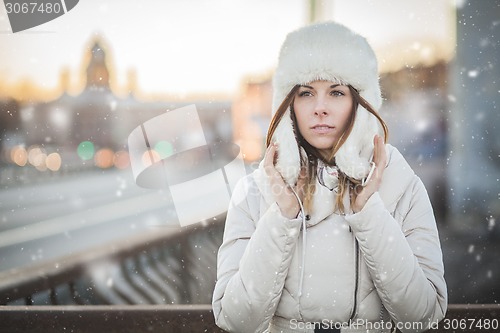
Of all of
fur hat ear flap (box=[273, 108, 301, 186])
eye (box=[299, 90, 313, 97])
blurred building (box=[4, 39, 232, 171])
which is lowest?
blurred building (box=[4, 39, 232, 171])

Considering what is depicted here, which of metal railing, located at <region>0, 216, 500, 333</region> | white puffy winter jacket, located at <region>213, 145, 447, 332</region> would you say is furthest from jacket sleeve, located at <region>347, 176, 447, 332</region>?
metal railing, located at <region>0, 216, 500, 333</region>

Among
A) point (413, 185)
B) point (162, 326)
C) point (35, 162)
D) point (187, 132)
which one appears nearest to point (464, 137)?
point (187, 132)

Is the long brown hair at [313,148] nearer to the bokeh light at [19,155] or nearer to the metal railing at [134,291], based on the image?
the metal railing at [134,291]

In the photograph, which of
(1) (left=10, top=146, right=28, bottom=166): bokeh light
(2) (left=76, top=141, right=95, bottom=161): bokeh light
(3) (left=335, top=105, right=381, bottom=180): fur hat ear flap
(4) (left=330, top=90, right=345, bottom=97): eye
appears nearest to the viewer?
(3) (left=335, top=105, right=381, bottom=180): fur hat ear flap

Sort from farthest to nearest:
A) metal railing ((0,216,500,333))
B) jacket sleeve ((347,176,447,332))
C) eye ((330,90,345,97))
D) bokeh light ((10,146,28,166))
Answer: bokeh light ((10,146,28,166))
metal railing ((0,216,500,333))
eye ((330,90,345,97))
jacket sleeve ((347,176,447,332))

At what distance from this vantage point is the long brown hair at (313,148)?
1.62 meters

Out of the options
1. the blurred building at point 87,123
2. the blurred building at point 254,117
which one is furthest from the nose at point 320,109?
the blurred building at point 87,123

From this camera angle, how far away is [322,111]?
1618 mm

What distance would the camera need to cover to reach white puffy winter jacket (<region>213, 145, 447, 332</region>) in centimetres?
151

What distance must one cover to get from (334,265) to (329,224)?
0.13 meters

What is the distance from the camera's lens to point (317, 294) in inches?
Result: 62.0

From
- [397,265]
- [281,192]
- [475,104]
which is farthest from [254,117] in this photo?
[397,265]

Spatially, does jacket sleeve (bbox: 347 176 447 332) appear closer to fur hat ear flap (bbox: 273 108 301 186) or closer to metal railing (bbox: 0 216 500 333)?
fur hat ear flap (bbox: 273 108 301 186)

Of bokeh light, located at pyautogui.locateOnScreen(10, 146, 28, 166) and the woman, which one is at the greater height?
the woman
